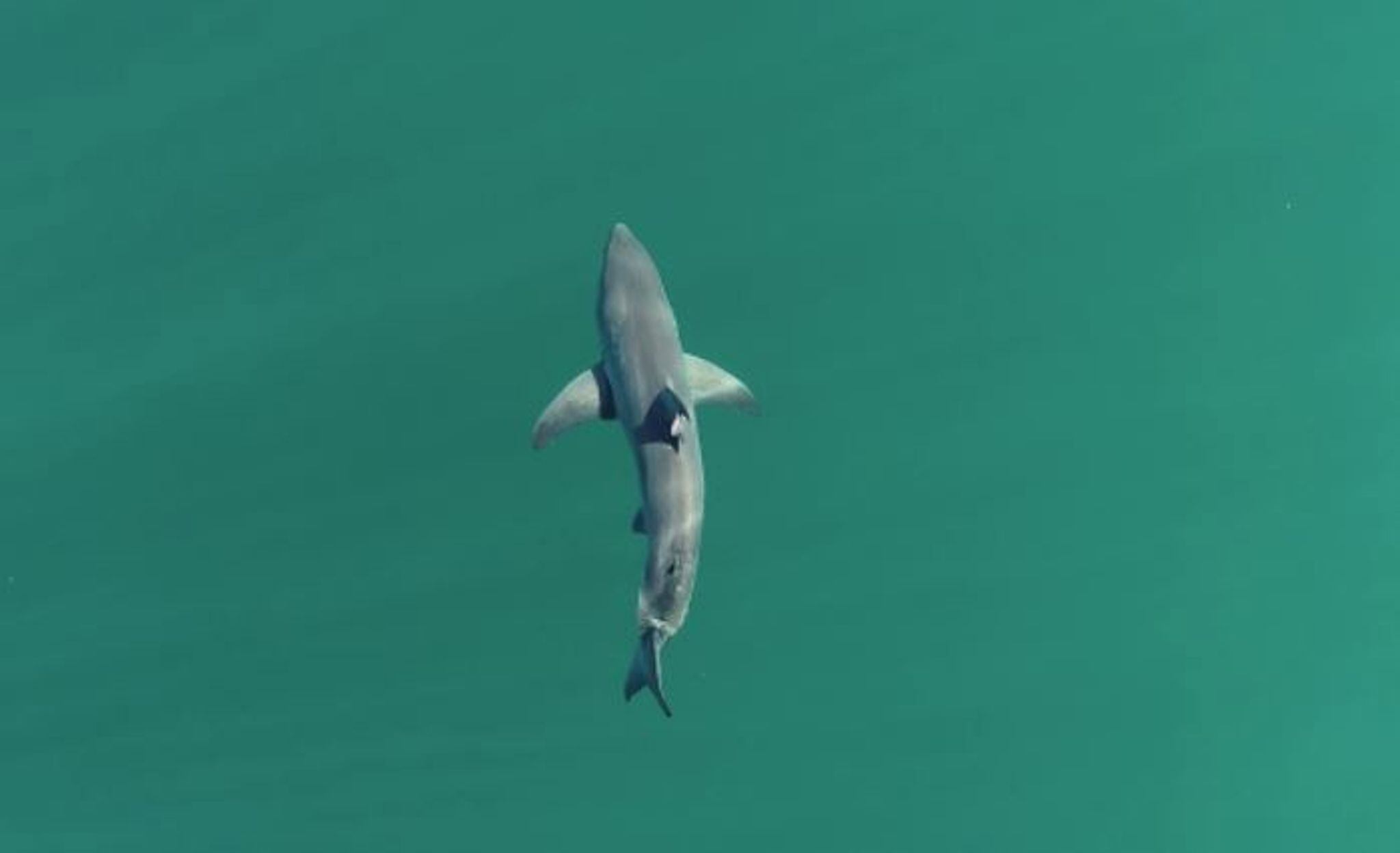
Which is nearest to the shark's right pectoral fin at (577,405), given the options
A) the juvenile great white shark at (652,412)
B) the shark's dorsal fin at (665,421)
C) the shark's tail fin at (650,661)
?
the juvenile great white shark at (652,412)

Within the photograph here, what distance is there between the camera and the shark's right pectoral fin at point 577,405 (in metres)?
4.56

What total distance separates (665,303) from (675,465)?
2.54 ft

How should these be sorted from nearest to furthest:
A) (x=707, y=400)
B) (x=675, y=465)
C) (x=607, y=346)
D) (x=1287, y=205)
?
(x=675, y=465) → (x=607, y=346) → (x=707, y=400) → (x=1287, y=205)

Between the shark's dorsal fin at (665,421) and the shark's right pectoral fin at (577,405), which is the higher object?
the shark's right pectoral fin at (577,405)

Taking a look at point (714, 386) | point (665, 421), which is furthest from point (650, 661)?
point (714, 386)

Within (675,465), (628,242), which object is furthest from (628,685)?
(628,242)

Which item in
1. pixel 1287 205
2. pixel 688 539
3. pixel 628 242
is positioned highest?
pixel 1287 205

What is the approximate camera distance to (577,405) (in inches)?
180

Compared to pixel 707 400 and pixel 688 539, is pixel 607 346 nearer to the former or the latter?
pixel 707 400

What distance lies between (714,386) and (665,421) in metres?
0.65

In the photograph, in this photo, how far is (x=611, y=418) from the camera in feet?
15.4

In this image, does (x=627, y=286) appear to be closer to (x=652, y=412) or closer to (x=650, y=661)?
→ (x=652, y=412)

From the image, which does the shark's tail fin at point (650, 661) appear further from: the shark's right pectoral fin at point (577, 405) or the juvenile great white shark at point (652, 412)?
the shark's right pectoral fin at point (577, 405)

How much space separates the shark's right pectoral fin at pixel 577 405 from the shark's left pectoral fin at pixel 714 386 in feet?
1.12
